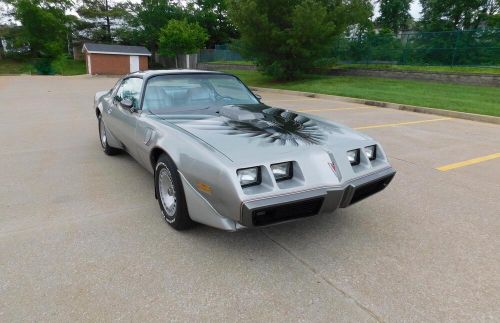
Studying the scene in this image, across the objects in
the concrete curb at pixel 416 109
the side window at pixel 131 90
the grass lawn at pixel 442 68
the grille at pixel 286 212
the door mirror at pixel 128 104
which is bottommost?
the concrete curb at pixel 416 109

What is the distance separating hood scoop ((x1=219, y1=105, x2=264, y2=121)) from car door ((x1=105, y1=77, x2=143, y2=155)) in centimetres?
100

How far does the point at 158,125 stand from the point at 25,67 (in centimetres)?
4632

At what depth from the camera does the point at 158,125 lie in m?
3.29

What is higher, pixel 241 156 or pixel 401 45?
pixel 401 45

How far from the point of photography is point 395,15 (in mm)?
42500

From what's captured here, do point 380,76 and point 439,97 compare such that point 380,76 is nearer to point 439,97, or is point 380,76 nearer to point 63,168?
point 439,97

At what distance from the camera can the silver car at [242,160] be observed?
2.43m

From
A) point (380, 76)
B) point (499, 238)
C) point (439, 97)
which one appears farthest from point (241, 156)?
point (380, 76)

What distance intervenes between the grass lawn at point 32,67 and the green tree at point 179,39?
13599mm

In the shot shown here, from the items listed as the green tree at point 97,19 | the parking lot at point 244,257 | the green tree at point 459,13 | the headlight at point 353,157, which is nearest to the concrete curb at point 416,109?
the parking lot at point 244,257

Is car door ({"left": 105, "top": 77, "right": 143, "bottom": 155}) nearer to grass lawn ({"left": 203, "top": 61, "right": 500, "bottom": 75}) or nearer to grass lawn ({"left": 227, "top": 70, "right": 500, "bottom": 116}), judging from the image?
grass lawn ({"left": 227, "top": 70, "right": 500, "bottom": 116})

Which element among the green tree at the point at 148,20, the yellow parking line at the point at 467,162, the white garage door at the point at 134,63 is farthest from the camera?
the green tree at the point at 148,20

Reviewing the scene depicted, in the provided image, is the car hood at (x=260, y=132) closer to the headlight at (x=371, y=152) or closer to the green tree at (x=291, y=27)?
the headlight at (x=371, y=152)

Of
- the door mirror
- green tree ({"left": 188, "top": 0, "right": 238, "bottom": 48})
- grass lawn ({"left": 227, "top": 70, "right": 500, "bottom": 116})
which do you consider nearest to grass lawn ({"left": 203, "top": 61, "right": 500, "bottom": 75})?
grass lawn ({"left": 227, "top": 70, "right": 500, "bottom": 116})
